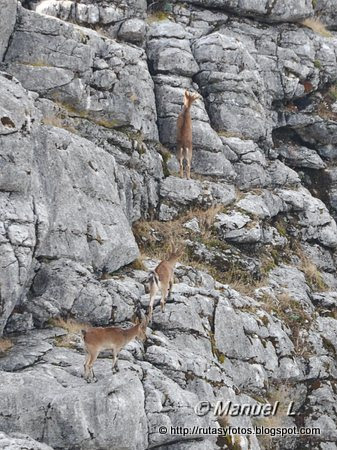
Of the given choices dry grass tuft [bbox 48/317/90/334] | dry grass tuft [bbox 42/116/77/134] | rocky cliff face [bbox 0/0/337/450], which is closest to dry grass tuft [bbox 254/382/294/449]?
rocky cliff face [bbox 0/0/337/450]

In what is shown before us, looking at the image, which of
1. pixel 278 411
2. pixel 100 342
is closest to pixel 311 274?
pixel 278 411

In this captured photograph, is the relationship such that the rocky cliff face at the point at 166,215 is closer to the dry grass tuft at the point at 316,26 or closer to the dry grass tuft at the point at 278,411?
the dry grass tuft at the point at 278,411

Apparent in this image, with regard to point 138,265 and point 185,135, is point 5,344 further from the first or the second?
point 185,135

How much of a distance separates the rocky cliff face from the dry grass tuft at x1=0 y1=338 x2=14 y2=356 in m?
0.05

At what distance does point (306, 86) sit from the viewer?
2820 cm

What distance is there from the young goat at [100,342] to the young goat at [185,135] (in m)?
9.24

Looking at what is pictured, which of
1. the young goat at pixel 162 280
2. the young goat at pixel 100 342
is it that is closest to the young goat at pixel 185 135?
the young goat at pixel 162 280

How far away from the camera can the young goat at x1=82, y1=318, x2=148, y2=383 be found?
12523 millimetres

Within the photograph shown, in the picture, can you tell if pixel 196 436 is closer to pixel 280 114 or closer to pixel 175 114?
pixel 175 114

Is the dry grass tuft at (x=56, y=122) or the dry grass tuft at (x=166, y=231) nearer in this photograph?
the dry grass tuft at (x=56, y=122)

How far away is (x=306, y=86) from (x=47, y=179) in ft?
52.7

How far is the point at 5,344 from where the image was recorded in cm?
1314

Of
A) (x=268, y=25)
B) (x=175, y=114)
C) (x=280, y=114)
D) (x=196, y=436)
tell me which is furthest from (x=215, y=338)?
(x=268, y=25)

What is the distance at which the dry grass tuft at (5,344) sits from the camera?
13.0 metres
